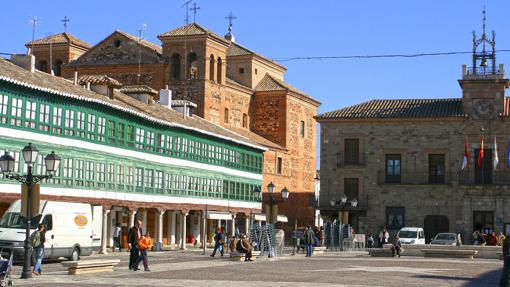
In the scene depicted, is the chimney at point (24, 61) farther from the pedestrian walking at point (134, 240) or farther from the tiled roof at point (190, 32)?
the tiled roof at point (190, 32)

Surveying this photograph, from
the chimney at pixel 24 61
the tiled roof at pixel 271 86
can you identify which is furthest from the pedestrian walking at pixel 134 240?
the tiled roof at pixel 271 86

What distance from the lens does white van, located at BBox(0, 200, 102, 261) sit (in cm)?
3008

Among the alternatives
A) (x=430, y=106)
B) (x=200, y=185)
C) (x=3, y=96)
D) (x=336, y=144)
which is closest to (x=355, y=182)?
(x=336, y=144)

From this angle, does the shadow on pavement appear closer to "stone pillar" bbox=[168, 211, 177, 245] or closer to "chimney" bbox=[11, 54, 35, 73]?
"chimney" bbox=[11, 54, 35, 73]

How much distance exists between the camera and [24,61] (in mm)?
42281

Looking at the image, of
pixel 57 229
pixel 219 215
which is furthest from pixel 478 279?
pixel 219 215

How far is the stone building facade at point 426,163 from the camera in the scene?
193ft

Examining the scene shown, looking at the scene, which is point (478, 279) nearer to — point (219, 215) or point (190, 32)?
point (219, 215)

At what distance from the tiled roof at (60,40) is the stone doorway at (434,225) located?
1304 inches

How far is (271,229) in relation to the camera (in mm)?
39719

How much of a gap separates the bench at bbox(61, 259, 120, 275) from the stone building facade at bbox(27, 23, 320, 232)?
43378 millimetres

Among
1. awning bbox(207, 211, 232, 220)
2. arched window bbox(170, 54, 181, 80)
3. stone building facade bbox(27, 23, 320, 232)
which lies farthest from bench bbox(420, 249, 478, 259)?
arched window bbox(170, 54, 181, 80)

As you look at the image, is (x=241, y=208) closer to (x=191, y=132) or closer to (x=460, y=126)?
(x=191, y=132)

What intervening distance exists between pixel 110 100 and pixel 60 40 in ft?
105
